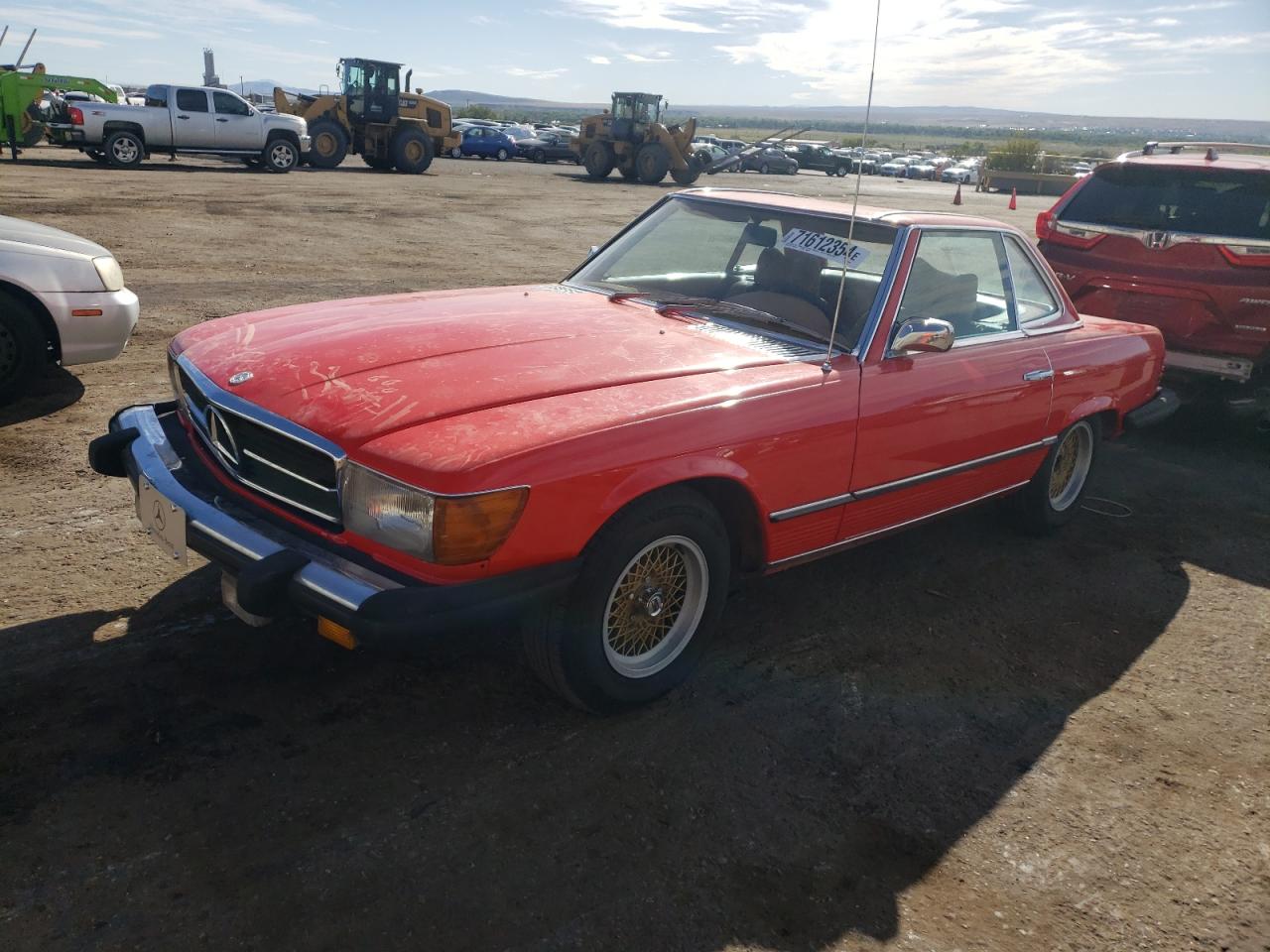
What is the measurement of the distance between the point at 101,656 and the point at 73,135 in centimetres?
2096

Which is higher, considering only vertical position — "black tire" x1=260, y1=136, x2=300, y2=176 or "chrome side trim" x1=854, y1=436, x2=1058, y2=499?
"black tire" x1=260, y1=136, x2=300, y2=176

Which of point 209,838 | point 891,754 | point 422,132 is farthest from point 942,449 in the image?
point 422,132

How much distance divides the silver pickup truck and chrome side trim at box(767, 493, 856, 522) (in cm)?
2125

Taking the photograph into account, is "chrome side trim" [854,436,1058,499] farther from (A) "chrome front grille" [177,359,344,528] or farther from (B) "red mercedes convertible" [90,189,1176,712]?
(A) "chrome front grille" [177,359,344,528]

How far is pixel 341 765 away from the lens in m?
2.82

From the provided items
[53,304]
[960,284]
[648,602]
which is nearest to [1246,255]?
[960,284]

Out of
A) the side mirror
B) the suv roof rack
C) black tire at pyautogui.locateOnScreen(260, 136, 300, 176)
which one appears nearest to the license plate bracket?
the side mirror

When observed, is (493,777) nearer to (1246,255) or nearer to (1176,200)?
(1246,255)

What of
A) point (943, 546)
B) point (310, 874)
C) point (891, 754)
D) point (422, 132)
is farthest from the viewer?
point (422, 132)

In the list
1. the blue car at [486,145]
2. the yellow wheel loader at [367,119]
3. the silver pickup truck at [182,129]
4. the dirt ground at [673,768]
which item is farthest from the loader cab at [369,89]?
the dirt ground at [673,768]

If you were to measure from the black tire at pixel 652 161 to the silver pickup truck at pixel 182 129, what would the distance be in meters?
9.84

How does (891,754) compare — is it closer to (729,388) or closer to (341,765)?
(729,388)

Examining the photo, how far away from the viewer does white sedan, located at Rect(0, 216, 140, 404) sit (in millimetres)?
5324

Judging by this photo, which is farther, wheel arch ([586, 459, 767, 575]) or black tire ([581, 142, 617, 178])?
black tire ([581, 142, 617, 178])
